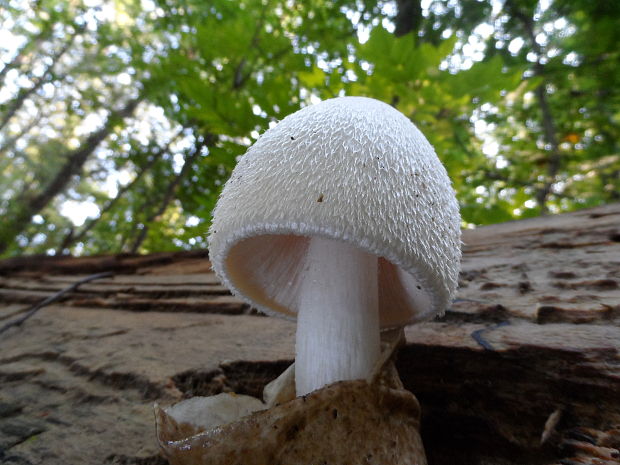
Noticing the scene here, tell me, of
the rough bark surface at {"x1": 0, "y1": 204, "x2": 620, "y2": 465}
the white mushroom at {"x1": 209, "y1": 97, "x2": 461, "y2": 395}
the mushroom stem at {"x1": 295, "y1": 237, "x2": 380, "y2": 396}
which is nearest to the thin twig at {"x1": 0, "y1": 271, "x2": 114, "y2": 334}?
the rough bark surface at {"x1": 0, "y1": 204, "x2": 620, "y2": 465}

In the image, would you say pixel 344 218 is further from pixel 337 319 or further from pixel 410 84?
pixel 410 84

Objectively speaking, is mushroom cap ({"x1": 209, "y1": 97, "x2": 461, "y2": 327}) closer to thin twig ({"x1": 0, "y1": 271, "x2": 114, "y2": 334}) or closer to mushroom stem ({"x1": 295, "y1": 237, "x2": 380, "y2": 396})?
mushroom stem ({"x1": 295, "y1": 237, "x2": 380, "y2": 396})

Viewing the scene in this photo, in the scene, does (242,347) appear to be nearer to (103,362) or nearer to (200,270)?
(103,362)

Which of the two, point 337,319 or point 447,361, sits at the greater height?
point 337,319

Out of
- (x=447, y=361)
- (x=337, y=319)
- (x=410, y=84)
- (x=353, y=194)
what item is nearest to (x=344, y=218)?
(x=353, y=194)

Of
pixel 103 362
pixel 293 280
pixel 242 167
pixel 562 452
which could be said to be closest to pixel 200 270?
pixel 103 362

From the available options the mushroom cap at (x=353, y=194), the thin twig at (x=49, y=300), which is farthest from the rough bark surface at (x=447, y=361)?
the mushroom cap at (x=353, y=194)

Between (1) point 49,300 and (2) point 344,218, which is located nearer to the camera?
(2) point 344,218

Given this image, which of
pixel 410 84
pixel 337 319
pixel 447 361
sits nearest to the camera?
pixel 337 319
